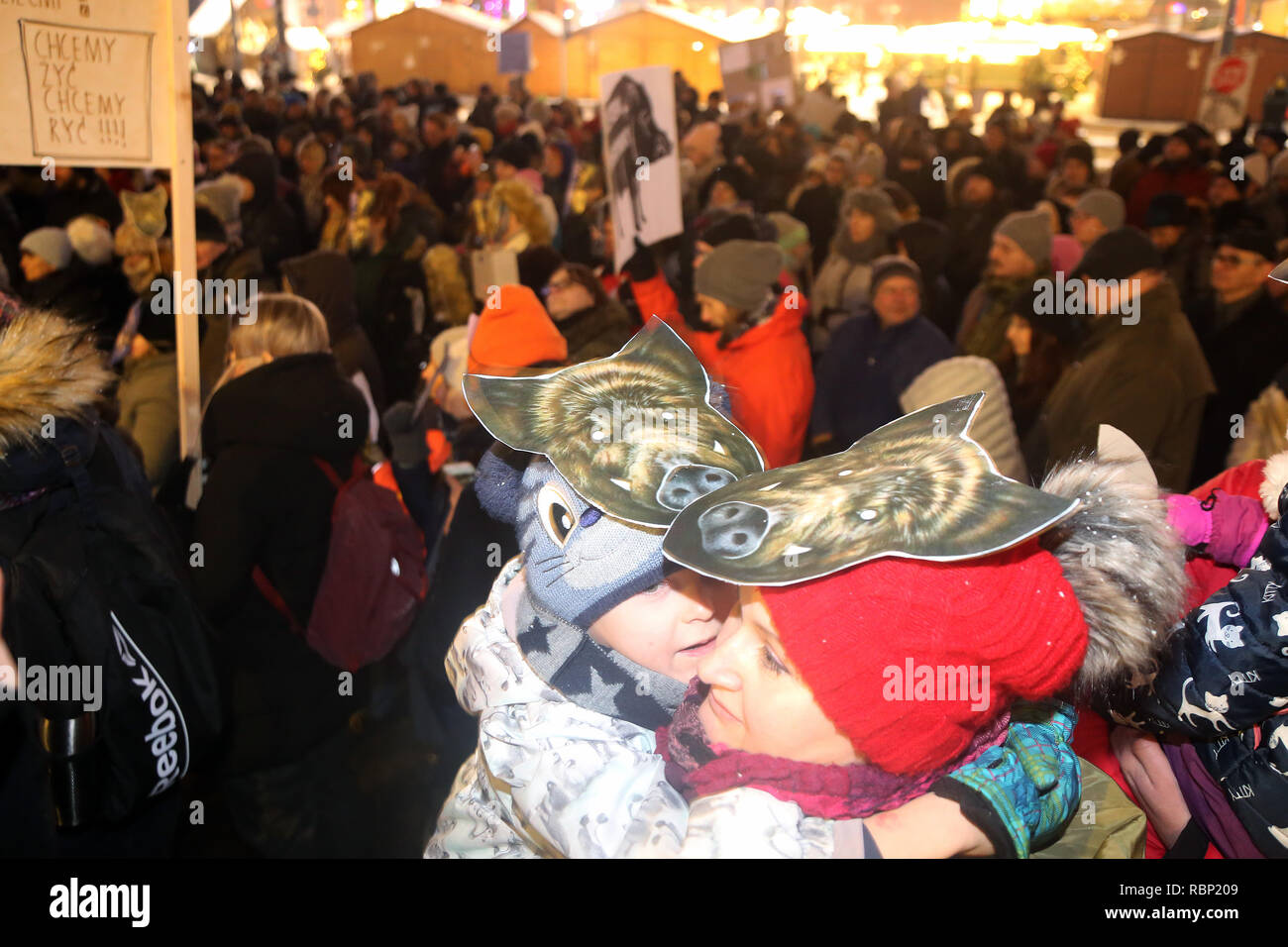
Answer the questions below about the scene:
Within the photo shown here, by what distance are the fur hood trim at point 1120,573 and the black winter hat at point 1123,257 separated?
8.33 ft

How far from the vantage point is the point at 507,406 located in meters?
1.20

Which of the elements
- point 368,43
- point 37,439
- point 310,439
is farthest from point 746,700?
point 368,43

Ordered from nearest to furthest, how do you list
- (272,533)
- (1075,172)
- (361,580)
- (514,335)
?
1. (272,533)
2. (361,580)
3. (514,335)
4. (1075,172)

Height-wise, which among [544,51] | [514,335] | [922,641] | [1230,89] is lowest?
[922,641]

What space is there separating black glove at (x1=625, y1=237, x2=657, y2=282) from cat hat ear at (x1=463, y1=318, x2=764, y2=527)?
10.1ft

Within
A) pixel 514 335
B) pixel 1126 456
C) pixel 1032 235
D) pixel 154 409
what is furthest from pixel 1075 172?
pixel 1126 456

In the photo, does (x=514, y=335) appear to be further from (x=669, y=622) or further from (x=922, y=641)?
(x=922, y=641)

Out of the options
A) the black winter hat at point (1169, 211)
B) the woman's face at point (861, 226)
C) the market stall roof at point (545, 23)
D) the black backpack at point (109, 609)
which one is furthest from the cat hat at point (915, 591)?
the market stall roof at point (545, 23)

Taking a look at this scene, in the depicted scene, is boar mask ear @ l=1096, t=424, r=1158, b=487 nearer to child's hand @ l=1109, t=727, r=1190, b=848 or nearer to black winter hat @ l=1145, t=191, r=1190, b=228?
child's hand @ l=1109, t=727, r=1190, b=848

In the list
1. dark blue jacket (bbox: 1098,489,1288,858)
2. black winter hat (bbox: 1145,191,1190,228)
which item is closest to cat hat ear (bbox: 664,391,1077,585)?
dark blue jacket (bbox: 1098,489,1288,858)

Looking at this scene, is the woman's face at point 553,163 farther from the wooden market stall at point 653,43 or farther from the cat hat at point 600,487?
the wooden market stall at point 653,43

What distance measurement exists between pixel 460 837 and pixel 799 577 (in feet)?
2.19

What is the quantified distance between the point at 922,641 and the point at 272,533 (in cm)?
190

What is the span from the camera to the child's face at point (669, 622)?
1.13 metres
